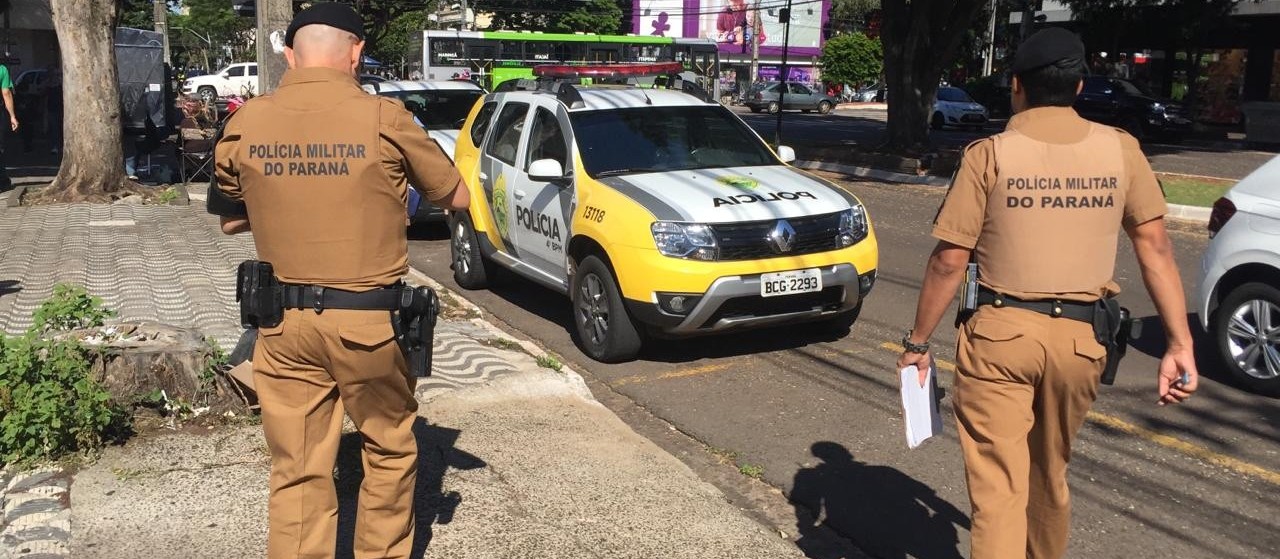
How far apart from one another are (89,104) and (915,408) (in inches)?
525

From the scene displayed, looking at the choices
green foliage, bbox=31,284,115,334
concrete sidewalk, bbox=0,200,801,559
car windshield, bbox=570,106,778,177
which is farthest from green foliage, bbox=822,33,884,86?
green foliage, bbox=31,284,115,334

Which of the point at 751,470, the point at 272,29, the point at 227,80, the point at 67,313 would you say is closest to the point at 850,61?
the point at 227,80

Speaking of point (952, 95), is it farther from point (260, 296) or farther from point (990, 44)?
point (260, 296)

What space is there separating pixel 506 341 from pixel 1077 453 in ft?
12.1

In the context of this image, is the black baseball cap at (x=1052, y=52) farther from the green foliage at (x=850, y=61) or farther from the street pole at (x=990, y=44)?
Answer: the green foliage at (x=850, y=61)

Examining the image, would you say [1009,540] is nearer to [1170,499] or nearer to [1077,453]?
[1170,499]

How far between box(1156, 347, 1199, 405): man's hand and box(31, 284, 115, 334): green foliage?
472 cm

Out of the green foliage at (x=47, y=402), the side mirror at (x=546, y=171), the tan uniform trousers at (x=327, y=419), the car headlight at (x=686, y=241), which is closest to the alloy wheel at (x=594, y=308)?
the car headlight at (x=686, y=241)

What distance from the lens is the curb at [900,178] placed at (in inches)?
544

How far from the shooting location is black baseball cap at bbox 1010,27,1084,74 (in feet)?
11.0

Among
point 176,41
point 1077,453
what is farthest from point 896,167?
point 176,41

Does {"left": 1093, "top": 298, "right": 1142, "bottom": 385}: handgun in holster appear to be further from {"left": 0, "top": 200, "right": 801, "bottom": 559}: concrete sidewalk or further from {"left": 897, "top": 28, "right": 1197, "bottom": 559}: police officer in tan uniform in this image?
{"left": 0, "top": 200, "right": 801, "bottom": 559}: concrete sidewalk

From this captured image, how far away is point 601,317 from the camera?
7387mm

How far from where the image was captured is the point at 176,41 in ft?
287
